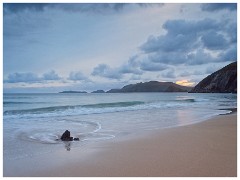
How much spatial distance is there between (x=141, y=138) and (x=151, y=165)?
280 centimetres

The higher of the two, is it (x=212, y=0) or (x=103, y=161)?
(x=212, y=0)

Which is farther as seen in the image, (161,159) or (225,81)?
(225,81)

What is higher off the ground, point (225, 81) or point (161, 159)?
point (225, 81)

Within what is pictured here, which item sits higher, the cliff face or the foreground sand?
the cliff face

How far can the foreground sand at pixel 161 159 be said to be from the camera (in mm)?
4770

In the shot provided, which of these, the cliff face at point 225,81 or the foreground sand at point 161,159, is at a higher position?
the cliff face at point 225,81

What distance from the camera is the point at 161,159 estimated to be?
18.0 ft

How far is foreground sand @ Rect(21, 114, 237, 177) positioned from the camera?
477 centimetres

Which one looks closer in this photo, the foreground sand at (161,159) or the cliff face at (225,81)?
the foreground sand at (161,159)

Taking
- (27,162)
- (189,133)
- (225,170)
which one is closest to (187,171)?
(225,170)

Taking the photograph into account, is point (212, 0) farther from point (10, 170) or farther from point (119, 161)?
point (10, 170)

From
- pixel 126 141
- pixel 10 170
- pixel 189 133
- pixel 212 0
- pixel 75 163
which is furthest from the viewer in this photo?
pixel 189 133

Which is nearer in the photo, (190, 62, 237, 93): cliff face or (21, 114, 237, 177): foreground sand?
(21, 114, 237, 177): foreground sand

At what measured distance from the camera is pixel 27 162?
538cm
